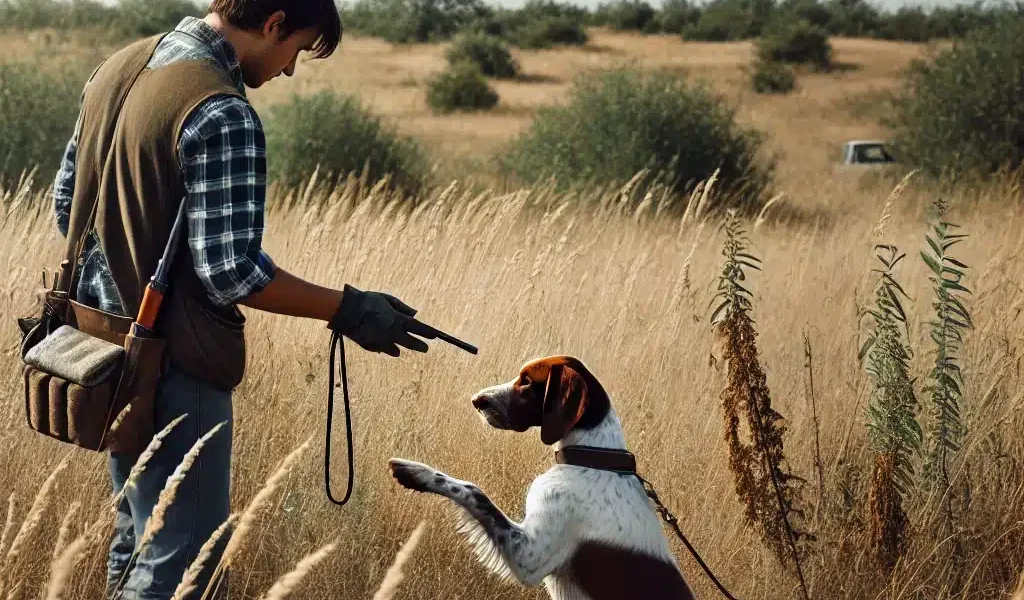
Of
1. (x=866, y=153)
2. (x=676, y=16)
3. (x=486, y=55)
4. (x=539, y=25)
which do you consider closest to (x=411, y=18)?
(x=539, y=25)

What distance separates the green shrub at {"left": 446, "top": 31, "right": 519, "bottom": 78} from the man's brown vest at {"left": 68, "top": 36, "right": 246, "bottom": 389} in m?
39.8

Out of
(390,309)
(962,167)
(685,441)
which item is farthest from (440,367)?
(962,167)

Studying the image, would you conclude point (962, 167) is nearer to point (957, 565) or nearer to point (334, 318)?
point (957, 565)

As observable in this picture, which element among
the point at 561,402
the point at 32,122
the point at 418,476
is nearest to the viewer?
the point at 418,476

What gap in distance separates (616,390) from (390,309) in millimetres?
2101

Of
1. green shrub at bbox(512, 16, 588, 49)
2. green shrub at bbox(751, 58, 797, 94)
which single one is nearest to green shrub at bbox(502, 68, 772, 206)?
green shrub at bbox(751, 58, 797, 94)

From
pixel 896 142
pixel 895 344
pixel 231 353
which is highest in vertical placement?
pixel 231 353

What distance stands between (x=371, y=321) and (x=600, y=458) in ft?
2.41

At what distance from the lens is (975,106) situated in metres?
15.7

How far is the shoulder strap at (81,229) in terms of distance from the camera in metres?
2.31

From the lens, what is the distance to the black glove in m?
2.51

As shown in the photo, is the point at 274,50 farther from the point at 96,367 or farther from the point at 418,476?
the point at 418,476

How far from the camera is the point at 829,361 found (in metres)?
5.27

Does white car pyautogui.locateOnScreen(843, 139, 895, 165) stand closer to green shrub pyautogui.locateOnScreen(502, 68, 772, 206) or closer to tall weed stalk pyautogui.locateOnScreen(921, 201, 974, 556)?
green shrub pyautogui.locateOnScreen(502, 68, 772, 206)
